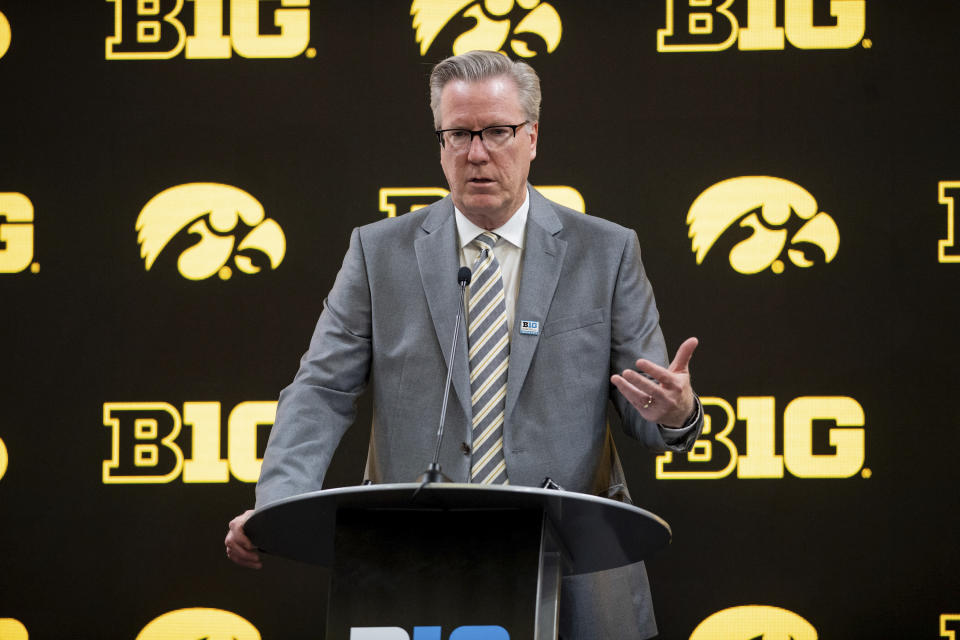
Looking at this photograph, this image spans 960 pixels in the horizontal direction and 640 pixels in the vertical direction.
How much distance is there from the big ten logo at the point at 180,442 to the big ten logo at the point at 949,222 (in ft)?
6.47

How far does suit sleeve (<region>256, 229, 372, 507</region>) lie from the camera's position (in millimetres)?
2045

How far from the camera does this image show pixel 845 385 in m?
3.29

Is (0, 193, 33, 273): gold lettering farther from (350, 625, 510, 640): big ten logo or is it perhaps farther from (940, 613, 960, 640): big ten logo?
(940, 613, 960, 640): big ten logo

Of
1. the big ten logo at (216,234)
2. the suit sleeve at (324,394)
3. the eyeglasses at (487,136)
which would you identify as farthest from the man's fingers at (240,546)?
the big ten logo at (216,234)

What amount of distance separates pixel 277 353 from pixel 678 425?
171 cm

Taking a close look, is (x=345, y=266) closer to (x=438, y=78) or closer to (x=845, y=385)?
(x=438, y=78)

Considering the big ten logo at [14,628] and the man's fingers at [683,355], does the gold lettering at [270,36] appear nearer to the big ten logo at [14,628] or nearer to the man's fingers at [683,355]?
the big ten logo at [14,628]

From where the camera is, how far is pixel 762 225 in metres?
3.33

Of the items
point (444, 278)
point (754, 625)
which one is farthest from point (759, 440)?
point (444, 278)

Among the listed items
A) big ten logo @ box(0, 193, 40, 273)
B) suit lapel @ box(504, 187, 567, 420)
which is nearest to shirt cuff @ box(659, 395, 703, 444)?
suit lapel @ box(504, 187, 567, 420)

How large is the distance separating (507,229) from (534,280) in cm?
16

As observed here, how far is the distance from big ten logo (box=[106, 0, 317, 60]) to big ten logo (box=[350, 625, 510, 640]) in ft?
7.34

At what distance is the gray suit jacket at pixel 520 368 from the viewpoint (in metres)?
2.14

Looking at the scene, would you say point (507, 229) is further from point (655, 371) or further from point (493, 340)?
point (655, 371)
